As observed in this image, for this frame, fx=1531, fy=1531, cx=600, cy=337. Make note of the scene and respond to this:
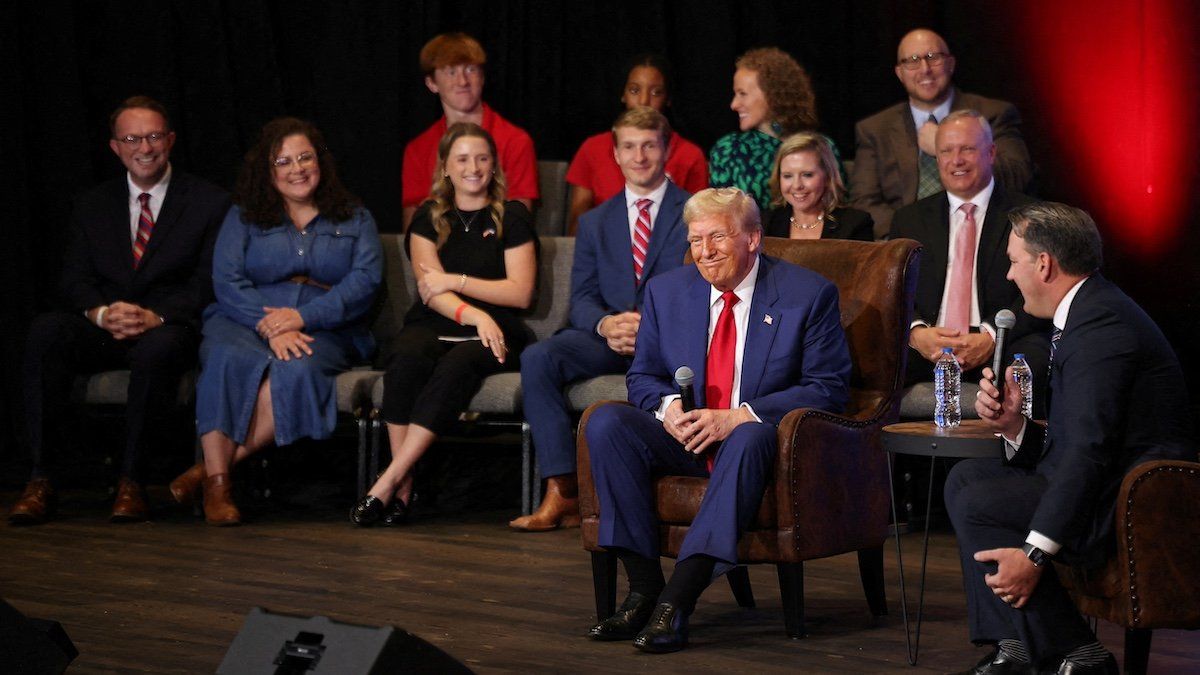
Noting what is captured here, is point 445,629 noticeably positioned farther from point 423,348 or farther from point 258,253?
Answer: point 258,253

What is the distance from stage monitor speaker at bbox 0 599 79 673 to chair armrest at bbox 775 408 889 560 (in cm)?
168

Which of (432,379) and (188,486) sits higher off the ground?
(432,379)

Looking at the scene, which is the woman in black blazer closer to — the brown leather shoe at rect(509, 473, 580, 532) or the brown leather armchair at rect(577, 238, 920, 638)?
the brown leather armchair at rect(577, 238, 920, 638)

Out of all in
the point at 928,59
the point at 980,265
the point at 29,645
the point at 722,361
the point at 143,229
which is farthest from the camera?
the point at 143,229

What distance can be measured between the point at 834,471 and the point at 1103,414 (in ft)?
2.80

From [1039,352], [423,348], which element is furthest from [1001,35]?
[423,348]

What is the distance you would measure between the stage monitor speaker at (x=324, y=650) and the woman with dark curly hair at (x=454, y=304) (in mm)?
2953

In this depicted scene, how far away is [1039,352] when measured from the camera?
4859 millimetres

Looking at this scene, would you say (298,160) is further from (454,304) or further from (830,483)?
(830,483)

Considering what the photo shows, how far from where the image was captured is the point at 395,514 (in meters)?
5.36

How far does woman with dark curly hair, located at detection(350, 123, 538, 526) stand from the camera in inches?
212

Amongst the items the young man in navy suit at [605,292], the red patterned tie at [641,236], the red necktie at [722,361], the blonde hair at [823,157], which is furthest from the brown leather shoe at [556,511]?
the red necktie at [722,361]

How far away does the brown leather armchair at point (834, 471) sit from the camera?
362 cm

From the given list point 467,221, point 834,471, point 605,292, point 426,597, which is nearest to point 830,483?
point 834,471
